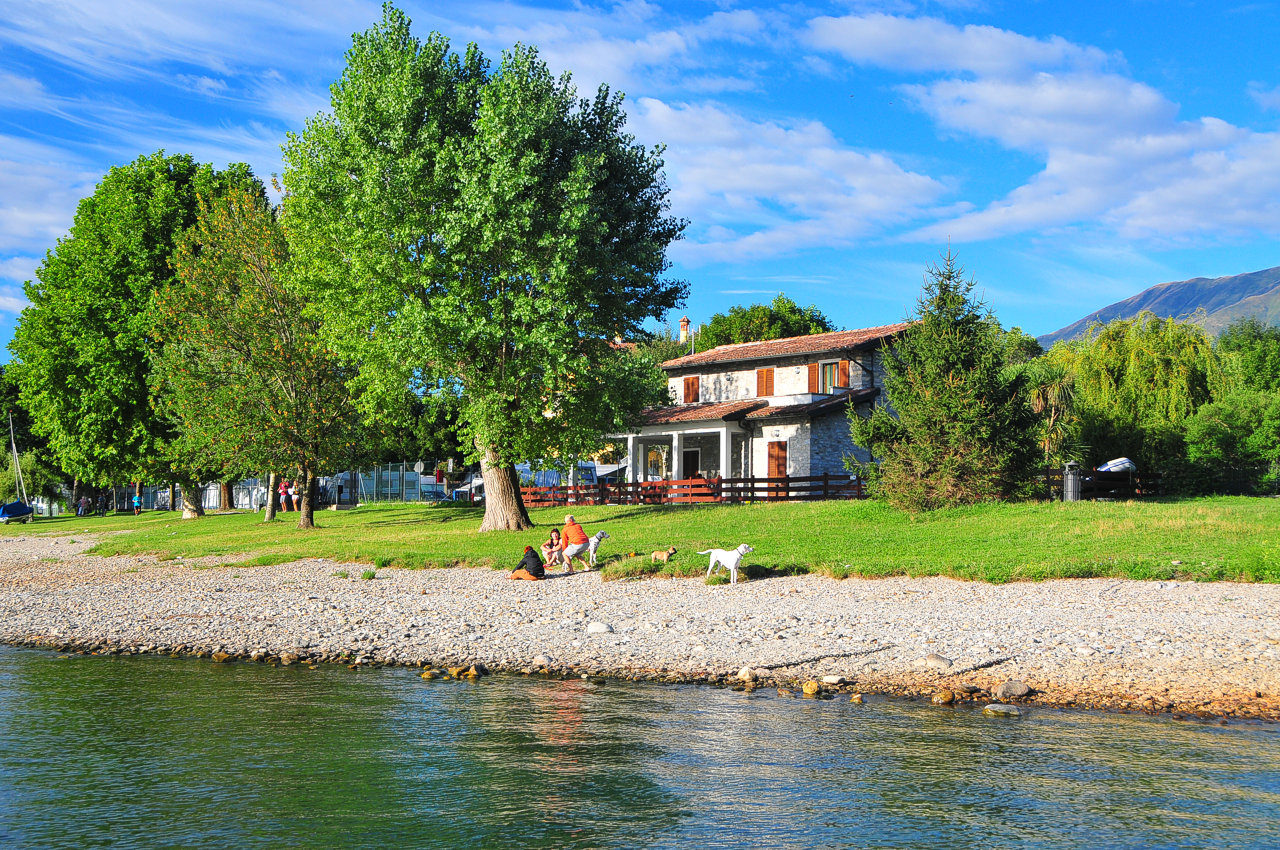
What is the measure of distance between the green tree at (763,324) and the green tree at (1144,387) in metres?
34.2

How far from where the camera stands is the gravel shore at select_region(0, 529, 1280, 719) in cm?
1121

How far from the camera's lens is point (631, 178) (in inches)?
1189

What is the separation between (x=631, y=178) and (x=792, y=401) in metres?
16.2

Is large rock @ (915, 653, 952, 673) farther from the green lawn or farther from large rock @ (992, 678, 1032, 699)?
the green lawn

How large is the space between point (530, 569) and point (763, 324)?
55896 mm

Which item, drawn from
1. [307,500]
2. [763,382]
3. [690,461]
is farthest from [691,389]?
[307,500]

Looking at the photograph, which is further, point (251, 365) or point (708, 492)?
point (708, 492)

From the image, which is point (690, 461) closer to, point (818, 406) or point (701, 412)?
point (701, 412)

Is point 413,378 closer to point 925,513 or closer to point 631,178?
point 631,178

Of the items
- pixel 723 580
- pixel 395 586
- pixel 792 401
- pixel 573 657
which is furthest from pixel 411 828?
pixel 792 401

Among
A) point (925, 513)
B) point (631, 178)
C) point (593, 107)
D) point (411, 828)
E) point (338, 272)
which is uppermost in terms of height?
point (593, 107)

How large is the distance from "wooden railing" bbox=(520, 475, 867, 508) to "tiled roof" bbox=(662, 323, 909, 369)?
21.9 feet

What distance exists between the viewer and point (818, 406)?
40.5 metres

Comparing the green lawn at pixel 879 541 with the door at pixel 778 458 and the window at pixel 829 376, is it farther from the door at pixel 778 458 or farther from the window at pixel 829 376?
the window at pixel 829 376
